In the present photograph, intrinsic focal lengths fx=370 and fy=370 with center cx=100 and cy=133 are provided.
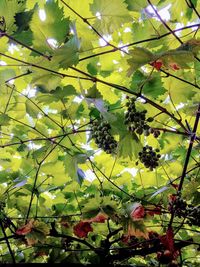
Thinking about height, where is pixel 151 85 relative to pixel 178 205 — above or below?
above

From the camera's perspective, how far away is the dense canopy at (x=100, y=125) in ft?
3.75

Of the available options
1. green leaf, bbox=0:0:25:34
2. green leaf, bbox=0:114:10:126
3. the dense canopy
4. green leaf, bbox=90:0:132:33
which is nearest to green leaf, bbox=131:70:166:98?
the dense canopy

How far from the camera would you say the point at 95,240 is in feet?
6.06

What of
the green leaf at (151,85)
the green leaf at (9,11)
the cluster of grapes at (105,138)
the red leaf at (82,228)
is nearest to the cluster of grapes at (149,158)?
the cluster of grapes at (105,138)

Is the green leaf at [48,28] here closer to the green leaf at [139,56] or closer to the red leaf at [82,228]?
the green leaf at [139,56]

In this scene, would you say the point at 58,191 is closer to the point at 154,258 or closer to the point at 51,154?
the point at 51,154

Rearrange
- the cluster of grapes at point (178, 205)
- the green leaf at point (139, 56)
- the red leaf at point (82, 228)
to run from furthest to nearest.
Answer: the red leaf at point (82, 228)
the cluster of grapes at point (178, 205)
the green leaf at point (139, 56)

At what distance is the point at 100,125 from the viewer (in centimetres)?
134

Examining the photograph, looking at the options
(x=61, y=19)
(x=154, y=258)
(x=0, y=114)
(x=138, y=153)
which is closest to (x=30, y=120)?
(x=0, y=114)

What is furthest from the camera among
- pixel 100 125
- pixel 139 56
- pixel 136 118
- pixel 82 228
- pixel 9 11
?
pixel 82 228

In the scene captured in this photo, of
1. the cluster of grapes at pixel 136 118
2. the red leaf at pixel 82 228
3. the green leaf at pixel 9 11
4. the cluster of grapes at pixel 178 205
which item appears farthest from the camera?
the red leaf at pixel 82 228

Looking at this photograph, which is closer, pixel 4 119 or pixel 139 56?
pixel 139 56

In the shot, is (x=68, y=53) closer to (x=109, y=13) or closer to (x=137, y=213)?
(x=109, y=13)

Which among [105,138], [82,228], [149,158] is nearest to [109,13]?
[105,138]
